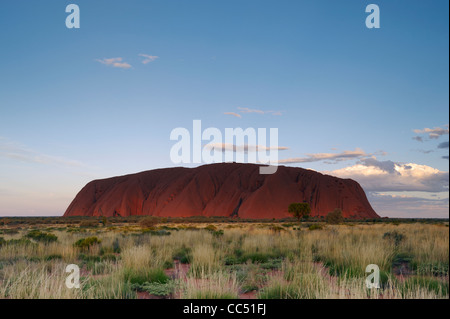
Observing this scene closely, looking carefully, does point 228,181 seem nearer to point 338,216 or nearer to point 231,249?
point 338,216

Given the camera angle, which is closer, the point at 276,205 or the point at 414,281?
the point at 414,281

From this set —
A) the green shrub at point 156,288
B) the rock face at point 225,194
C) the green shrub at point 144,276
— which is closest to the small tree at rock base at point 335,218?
the green shrub at point 144,276

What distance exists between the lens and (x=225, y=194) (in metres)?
89.4

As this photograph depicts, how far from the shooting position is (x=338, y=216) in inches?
1571

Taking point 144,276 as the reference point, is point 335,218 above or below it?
below

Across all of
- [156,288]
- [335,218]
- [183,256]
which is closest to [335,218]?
[335,218]

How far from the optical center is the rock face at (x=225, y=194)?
84375 mm

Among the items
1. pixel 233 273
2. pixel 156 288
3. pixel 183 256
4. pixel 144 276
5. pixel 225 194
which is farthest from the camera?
pixel 225 194

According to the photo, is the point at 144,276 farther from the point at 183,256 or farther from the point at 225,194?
the point at 225,194

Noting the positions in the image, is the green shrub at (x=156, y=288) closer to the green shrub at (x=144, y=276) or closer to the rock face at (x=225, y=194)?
the green shrub at (x=144, y=276)
